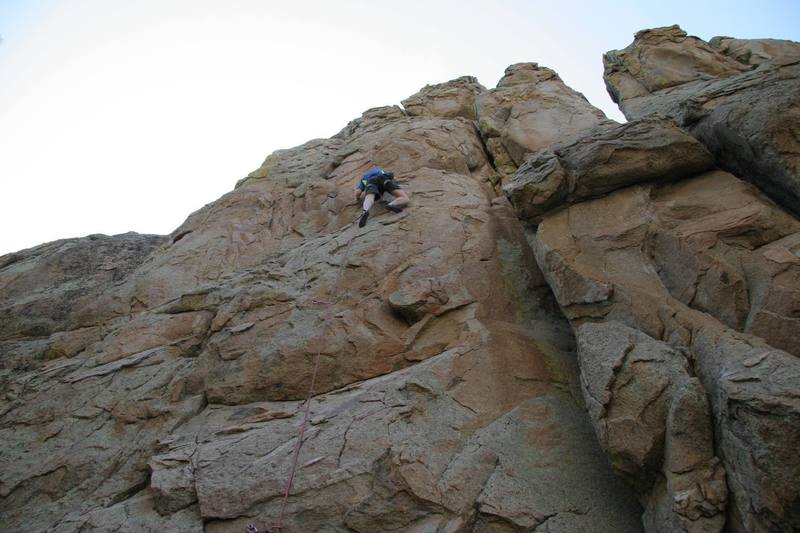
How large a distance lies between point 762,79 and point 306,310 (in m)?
8.90

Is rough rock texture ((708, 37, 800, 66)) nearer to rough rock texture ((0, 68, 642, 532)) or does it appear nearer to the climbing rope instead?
rough rock texture ((0, 68, 642, 532))

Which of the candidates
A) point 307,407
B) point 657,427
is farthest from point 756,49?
point 307,407

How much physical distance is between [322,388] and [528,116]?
11.4 m

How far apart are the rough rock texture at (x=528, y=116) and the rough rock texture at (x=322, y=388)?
250cm

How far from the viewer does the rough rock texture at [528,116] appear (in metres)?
13.7

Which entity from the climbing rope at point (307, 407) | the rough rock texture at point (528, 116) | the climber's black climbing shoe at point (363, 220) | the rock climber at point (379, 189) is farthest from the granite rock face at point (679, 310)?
the rough rock texture at point (528, 116)

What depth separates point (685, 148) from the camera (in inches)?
303

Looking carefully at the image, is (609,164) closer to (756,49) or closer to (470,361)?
(470,361)

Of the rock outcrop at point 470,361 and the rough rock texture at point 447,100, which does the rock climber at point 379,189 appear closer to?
the rock outcrop at point 470,361

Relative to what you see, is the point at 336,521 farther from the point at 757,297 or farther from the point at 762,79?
the point at 762,79

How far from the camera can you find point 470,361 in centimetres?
682

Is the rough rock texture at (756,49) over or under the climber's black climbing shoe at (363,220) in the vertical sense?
over

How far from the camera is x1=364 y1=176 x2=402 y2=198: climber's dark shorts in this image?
10883 mm

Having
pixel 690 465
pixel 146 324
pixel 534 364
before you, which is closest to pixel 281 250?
pixel 146 324
